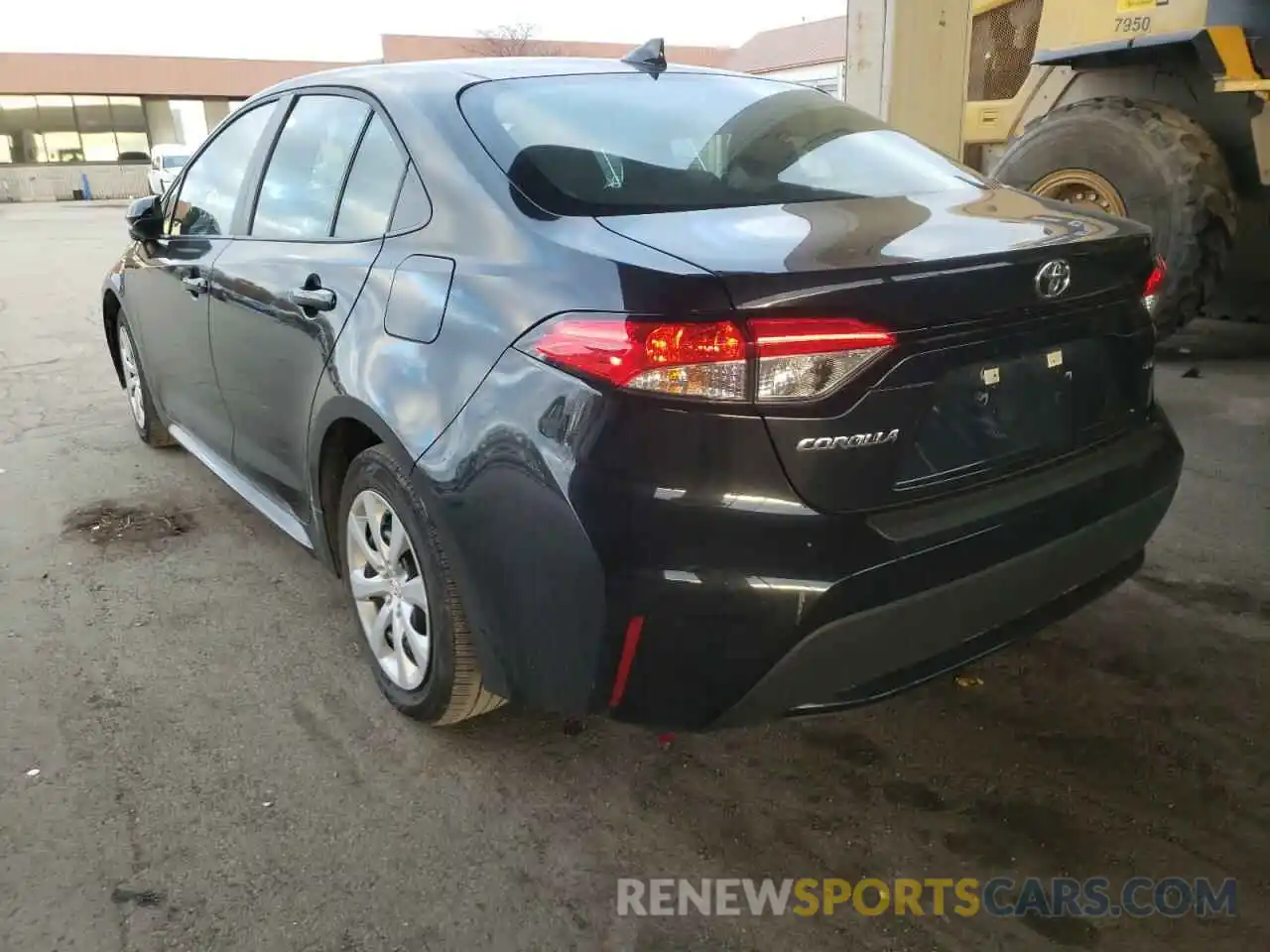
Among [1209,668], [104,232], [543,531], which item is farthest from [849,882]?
[104,232]

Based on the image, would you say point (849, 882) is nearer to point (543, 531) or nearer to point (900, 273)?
point (543, 531)

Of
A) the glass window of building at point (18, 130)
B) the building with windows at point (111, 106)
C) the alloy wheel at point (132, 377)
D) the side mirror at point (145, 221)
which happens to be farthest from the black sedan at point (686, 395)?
the glass window of building at point (18, 130)

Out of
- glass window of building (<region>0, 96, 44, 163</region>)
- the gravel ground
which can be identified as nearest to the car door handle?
the gravel ground

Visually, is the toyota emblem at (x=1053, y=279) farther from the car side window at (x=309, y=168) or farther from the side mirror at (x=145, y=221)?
the side mirror at (x=145, y=221)

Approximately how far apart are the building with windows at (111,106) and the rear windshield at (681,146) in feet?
119

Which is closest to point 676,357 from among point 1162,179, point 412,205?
point 412,205

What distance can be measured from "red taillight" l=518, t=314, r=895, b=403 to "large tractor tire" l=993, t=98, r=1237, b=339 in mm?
4035

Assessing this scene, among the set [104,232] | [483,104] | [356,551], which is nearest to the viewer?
[483,104]

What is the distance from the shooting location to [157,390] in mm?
4477

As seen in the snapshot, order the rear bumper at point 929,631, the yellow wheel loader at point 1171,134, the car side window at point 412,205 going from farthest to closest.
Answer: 1. the yellow wheel loader at point 1171,134
2. the car side window at point 412,205
3. the rear bumper at point 929,631

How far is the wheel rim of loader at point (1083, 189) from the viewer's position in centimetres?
569

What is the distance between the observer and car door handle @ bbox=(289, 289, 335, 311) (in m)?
2.71

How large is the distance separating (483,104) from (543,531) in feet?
4.01

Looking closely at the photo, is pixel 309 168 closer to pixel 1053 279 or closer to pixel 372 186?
pixel 372 186
